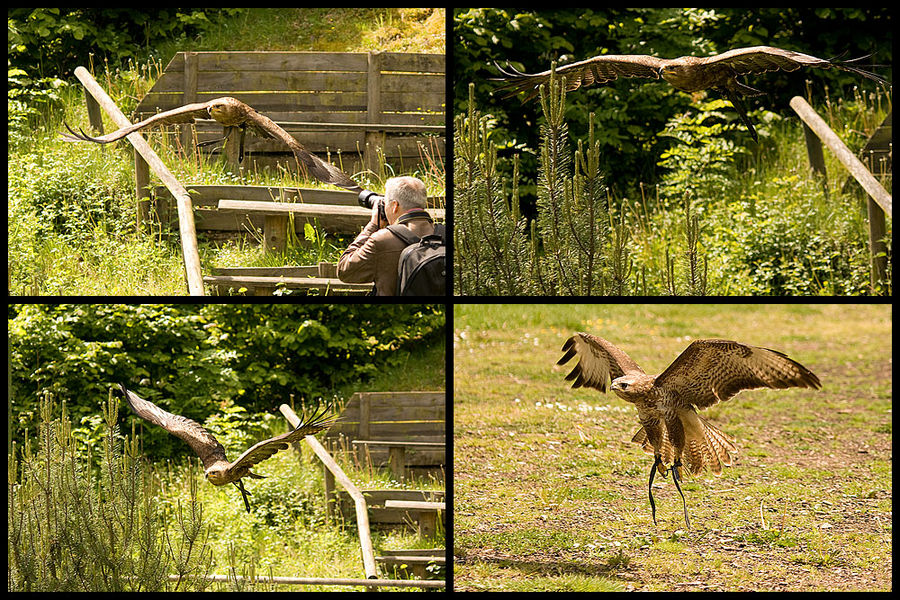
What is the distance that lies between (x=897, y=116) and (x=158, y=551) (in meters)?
4.13

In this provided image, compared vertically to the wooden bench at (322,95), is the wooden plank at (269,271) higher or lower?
lower

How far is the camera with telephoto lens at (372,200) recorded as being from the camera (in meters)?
4.26

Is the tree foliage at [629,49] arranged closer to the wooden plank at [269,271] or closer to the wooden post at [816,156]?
the wooden post at [816,156]

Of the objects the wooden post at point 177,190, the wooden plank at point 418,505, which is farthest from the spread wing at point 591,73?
the wooden plank at point 418,505

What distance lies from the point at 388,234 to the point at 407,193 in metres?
0.19

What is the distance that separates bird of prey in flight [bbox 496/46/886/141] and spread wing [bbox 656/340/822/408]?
0.97m

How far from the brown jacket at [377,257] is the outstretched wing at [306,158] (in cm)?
23

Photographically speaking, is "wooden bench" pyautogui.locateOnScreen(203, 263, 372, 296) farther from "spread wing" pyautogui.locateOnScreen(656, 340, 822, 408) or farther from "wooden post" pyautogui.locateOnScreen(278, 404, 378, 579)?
"spread wing" pyautogui.locateOnScreen(656, 340, 822, 408)

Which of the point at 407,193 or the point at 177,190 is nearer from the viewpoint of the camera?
the point at 407,193

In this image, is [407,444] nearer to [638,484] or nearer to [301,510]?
[301,510]

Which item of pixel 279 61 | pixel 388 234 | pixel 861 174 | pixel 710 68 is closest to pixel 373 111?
pixel 279 61

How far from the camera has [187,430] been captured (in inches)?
171
